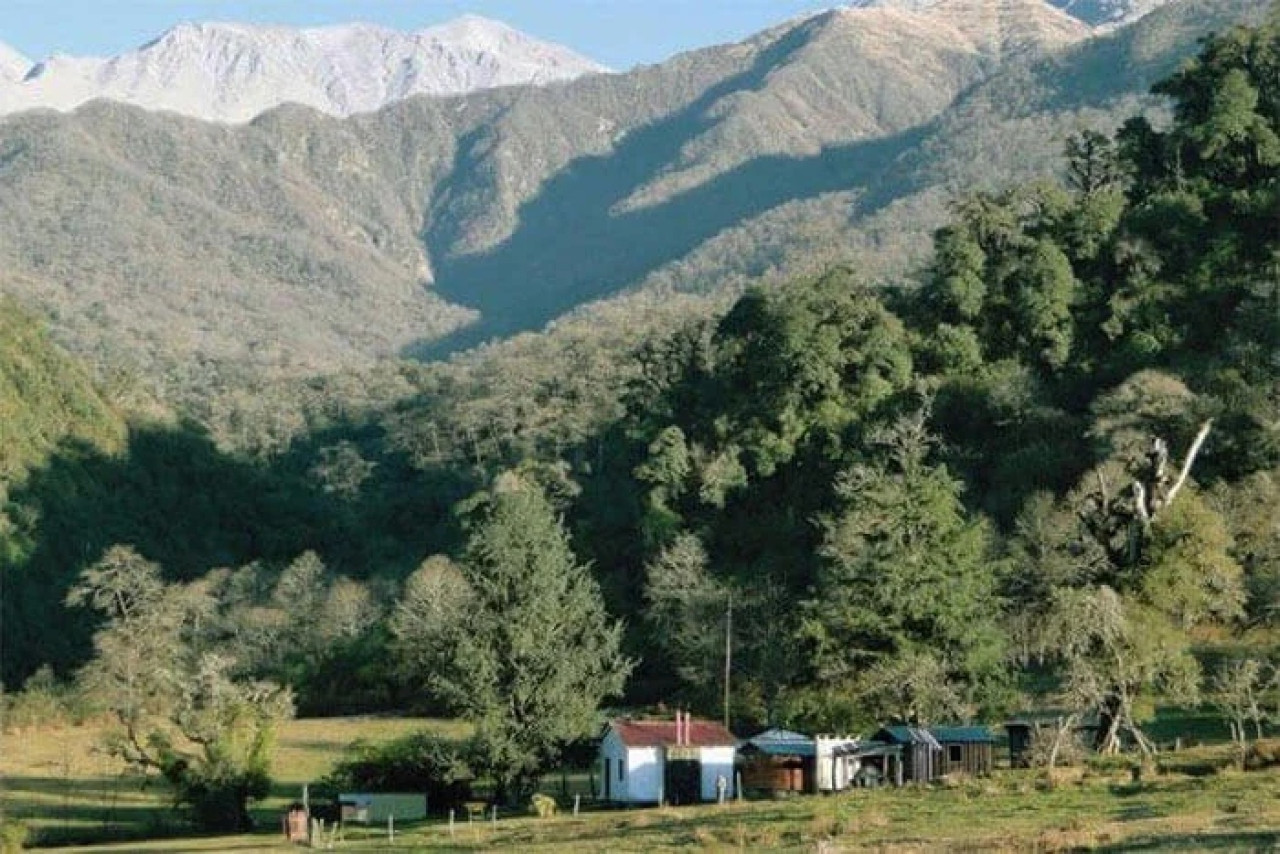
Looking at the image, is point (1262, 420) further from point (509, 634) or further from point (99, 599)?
point (99, 599)

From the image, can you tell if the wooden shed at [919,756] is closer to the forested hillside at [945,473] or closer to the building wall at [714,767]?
the forested hillside at [945,473]

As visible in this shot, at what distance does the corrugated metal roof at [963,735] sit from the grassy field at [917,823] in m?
3.72

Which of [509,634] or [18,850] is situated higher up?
[509,634]

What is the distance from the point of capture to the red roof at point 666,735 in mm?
48188

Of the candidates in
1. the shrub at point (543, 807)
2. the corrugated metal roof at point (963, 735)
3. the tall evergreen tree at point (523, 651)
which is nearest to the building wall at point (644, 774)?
the shrub at point (543, 807)

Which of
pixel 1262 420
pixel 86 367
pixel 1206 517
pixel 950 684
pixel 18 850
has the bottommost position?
pixel 18 850

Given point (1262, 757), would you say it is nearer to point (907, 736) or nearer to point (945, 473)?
point (907, 736)

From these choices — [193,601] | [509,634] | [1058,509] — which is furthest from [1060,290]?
[193,601]

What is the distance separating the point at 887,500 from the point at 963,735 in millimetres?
8028

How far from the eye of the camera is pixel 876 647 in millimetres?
50562

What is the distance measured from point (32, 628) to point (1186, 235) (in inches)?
2543

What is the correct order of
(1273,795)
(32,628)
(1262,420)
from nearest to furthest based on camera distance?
(1273,795)
(1262,420)
(32,628)

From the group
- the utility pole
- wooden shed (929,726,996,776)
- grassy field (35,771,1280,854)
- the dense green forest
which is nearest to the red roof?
the dense green forest

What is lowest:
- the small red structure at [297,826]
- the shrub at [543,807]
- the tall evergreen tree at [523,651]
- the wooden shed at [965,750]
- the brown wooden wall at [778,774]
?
the small red structure at [297,826]
